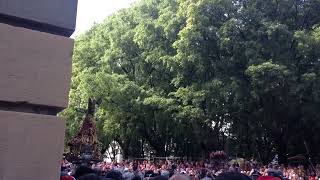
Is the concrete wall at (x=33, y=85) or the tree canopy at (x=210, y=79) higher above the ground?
the tree canopy at (x=210, y=79)

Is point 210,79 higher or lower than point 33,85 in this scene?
higher

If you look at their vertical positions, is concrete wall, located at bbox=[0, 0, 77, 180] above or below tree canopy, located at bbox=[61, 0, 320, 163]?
below

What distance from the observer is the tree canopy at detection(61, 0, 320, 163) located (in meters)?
29.3

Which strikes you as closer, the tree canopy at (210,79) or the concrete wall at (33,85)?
the concrete wall at (33,85)

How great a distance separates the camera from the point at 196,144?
122 ft

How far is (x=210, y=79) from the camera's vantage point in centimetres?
3222

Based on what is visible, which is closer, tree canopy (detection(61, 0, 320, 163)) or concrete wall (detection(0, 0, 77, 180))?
concrete wall (detection(0, 0, 77, 180))

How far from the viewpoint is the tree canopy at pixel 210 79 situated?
2927 cm

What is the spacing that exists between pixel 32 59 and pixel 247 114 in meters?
29.5

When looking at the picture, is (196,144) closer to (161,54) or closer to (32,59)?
(161,54)

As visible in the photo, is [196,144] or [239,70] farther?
[196,144]

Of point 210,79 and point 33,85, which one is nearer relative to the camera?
point 33,85

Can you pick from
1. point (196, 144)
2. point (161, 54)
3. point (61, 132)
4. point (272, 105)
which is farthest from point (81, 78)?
point (61, 132)

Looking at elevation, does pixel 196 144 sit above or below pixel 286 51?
below
